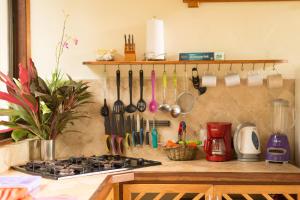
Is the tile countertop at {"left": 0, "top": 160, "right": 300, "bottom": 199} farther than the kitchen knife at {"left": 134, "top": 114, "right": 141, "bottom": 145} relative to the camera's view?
No

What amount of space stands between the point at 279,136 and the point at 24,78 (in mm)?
1714

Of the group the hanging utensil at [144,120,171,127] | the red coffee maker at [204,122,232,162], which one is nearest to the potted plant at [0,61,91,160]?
the hanging utensil at [144,120,171,127]

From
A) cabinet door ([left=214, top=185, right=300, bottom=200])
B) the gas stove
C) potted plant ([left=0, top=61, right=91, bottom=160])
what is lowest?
cabinet door ([left=214, top=185, right=300, bottom=200])

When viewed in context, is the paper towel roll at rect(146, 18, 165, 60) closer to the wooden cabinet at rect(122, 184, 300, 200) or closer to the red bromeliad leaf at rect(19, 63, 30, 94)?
the red bromeliad leaf at rect(19, 63, 30, 94)

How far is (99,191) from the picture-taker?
206 centimetres

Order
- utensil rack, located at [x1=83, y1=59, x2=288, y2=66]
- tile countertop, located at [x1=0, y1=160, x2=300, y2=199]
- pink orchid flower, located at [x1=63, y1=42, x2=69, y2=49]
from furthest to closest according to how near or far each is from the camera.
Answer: pink orchid flower, located at [x1=63, y1=42, x2=69, y2=49]
utensil rack, located at [x1=83, y1=59, x2=288, y2=66]
tile countertop, located at [x1=0, y1=160, x2=300, y2=199]

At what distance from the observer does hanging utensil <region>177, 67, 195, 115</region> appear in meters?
3.17

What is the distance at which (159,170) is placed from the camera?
103 inches

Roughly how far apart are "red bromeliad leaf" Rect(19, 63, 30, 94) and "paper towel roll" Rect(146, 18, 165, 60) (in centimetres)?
84

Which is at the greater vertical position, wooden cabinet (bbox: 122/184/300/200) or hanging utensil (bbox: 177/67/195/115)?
hanging utensil (bbox: 177/67/195/115)

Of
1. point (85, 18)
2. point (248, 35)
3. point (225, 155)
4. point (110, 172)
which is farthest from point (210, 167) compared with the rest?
point (85, 18)

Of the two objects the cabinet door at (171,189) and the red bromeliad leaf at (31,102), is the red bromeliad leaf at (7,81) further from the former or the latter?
the cabinet door at (171,189)

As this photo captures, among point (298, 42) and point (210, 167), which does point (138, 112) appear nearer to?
point (210, 167)

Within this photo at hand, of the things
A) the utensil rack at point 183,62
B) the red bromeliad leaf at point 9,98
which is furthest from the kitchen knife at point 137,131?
the red bromeliad leaf at point 9,98
